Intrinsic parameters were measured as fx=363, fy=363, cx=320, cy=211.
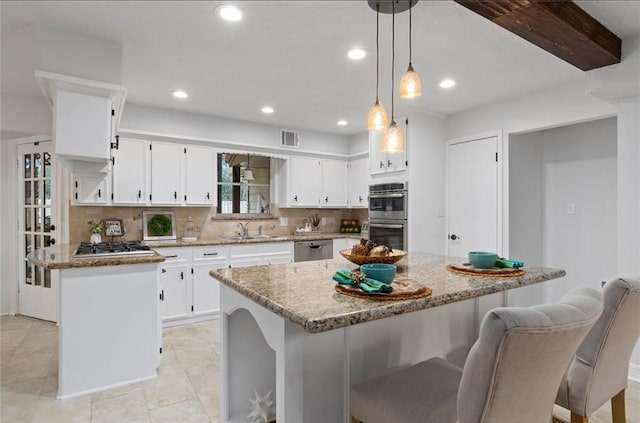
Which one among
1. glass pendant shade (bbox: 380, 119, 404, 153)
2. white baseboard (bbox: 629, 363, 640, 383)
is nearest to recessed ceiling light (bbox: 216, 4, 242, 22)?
glass pendant shade (bbox: 380, 119, 404, 153)

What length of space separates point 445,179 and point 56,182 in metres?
4.53

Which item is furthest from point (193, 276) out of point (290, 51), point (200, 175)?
point (290, 51)

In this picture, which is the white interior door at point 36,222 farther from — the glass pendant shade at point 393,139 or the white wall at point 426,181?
the white wall at point 426,181

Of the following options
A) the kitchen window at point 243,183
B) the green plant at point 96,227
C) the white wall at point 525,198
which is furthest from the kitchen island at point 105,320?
the white wall at point 525,198

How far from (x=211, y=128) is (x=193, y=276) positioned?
1.83 metres

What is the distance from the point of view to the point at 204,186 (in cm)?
446

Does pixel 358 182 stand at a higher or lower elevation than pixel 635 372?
higher

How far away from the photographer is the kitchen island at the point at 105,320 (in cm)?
242

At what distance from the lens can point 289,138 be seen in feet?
16.8

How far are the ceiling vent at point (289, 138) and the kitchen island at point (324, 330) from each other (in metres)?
3.24

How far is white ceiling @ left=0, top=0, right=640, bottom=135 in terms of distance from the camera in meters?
2.17

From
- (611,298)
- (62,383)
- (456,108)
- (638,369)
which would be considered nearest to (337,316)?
(611,298)

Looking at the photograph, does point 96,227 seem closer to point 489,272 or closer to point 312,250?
point 312,250

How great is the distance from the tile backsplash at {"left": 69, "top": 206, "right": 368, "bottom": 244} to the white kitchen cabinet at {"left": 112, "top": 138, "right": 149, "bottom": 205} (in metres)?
0.34
